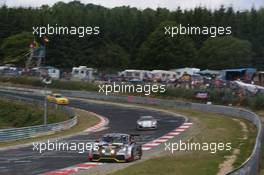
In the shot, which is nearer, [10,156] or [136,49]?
[10,156]

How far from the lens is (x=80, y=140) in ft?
128

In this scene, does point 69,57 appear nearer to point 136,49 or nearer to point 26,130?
point 136,49

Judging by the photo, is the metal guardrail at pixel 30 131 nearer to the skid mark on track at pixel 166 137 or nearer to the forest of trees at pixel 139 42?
the skid mark on track at pixel 166 137

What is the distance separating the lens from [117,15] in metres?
127

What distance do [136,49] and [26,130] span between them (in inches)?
2982

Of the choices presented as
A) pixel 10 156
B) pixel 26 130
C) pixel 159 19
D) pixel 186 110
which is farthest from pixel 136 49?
pixel 10 156

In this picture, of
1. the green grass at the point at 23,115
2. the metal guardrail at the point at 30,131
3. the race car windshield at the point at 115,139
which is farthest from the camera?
the green grass at the point at 23,115
